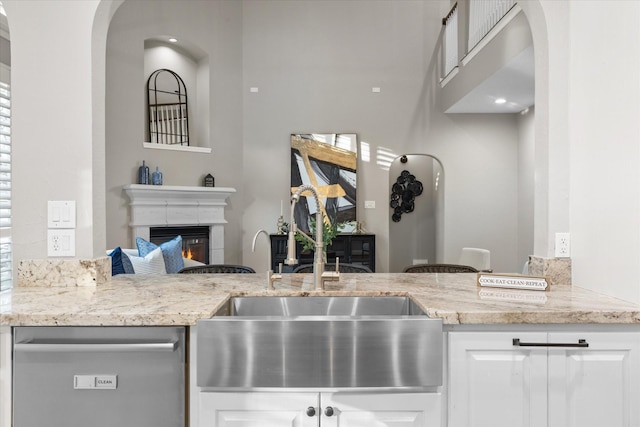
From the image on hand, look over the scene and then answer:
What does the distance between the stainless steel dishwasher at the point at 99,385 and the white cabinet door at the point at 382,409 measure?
0.47m

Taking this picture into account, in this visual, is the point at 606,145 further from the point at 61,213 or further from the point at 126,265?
the point at 126,265

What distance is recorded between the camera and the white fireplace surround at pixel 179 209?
5.14 m

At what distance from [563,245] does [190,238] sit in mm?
4799

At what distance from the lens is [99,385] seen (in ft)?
4.52

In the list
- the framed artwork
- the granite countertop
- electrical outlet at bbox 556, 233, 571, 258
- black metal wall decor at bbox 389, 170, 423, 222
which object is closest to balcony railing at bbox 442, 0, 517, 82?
the framed artwork

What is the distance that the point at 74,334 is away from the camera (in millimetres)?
1402

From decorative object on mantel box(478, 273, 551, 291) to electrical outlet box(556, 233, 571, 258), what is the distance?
0.77 feet

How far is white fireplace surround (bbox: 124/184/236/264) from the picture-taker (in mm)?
5141

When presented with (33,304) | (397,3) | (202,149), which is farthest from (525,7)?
(397,3)

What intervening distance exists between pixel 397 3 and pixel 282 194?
3341 millimetres

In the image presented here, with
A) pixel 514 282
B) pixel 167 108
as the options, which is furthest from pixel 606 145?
pixel 167 108

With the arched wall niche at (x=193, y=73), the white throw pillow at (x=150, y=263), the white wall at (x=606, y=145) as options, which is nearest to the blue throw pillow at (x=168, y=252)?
the white throw pillow at (x=150, y=263)

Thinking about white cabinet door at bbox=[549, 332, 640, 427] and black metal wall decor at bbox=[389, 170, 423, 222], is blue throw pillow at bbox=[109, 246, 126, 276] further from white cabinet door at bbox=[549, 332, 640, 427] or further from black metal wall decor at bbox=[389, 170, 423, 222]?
black metal wall decor at bbox=[389, 170, 423, 222]

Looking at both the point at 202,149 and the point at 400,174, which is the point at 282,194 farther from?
the point at 400,174
